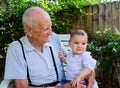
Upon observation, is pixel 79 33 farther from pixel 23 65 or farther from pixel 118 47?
pixel 118 47

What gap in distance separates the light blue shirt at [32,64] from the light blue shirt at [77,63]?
11 cm

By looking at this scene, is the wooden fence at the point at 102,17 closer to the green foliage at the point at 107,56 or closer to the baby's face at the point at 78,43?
the green foliage at the point at 107,56

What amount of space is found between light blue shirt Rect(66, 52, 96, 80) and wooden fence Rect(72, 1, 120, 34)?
4420 millimetres

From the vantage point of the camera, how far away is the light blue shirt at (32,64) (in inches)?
124

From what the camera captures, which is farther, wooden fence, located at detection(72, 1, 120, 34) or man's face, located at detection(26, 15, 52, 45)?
wooden fence, located at detection(72, 1, 120, 34)

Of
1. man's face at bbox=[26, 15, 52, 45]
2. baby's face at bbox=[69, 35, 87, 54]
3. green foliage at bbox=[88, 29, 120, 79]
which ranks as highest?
man's face at bbox=[26, 15, 52, 45]

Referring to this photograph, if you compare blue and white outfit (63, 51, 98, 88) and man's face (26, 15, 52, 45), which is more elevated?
man's face (26, 15, 52, 45)

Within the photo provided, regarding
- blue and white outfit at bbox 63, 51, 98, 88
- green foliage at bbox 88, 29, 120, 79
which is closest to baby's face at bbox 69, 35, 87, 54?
blue and white outfit at bbox 63, 51, 98, 88

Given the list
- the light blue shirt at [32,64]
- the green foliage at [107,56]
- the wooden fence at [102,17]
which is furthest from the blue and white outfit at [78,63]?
the wooden fence at [102,17]

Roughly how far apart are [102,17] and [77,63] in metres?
4.83

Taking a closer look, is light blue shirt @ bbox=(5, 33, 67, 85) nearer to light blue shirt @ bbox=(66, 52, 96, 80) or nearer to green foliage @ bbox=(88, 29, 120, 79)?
light blue shirt @ bbox=(66, 52, 96, 80)

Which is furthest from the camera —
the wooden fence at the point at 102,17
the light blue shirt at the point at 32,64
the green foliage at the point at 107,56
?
the wooden fence at the point at 102,17

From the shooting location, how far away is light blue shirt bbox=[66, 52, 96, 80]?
3.22m

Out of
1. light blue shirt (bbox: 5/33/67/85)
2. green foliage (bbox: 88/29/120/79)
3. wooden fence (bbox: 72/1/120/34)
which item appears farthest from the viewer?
wooden fence (bbox: 72/1/120/34)
